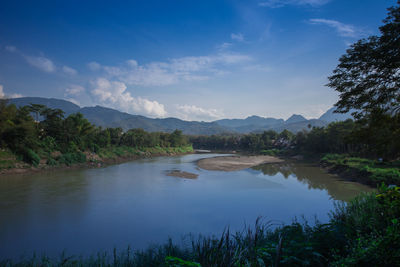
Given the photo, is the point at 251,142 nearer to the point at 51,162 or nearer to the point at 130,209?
the point at 51,162

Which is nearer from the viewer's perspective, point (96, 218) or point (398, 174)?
point (96, 218)

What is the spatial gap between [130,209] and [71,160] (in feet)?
62.5

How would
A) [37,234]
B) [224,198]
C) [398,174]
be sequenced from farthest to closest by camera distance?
[398,174]
[224,198]
[37,234]

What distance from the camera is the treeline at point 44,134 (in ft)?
67.8

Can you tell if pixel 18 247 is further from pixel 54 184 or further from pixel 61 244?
pixel 54 184

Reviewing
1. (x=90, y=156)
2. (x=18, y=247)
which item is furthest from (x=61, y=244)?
(x=90, y=156)

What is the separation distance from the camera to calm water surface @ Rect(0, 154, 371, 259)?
7172mm

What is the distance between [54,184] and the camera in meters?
15.5

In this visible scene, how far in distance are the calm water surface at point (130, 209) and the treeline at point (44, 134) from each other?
5.75m

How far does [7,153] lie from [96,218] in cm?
1774

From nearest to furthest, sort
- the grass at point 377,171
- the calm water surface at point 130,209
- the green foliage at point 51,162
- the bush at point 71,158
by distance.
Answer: the calm water surface at point 130,209 → the grass at point 377,171 → the green foliage at point 51,162 → the bush at point 71,158

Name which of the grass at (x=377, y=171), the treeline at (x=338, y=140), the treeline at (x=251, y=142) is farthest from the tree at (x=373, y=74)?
the treeline at (x=251, y=142)

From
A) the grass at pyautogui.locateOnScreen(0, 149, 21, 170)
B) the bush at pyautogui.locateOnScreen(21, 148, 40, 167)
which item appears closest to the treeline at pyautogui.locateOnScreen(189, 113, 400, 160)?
the grass at pyautogui.locateOnScreen(0, 149, 21, 170)

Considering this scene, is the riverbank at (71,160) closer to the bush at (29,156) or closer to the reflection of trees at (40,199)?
the bush at (29,156)
